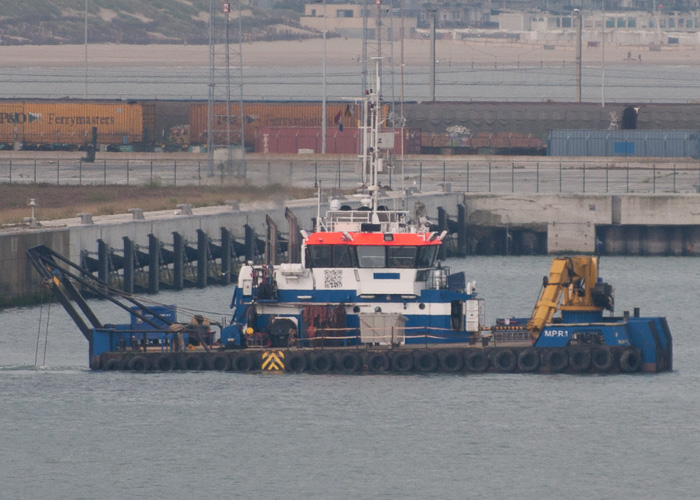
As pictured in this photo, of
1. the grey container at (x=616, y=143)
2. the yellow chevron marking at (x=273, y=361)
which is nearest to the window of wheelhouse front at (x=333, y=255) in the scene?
the yellow chevron marking at (x=273, y=361)

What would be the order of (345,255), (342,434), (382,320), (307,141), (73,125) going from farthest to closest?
(73,125) < (307,141) < (382,320) < (345,255) < (342,434)

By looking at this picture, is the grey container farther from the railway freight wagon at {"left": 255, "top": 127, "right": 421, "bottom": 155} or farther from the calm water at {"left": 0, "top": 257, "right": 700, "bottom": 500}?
the calm water at {"left": 0, "top": 257, "right": 700, "bottom": 500}

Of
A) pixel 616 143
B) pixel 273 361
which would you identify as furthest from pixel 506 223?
pixel 273 361

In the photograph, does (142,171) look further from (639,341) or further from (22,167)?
(639,341)

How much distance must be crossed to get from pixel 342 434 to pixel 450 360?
20.4 ft

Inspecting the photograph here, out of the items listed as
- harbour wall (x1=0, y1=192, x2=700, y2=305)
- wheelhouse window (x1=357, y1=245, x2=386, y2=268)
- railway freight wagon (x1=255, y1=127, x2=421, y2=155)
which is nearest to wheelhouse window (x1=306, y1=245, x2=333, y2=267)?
wheelhouse window (x1=357, y1=245, x2=386, y2=268)

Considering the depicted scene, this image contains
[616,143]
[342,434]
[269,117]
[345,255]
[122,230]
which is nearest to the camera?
[342,434]

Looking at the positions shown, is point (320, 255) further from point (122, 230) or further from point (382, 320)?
point (122, 230)

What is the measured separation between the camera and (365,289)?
43625mm

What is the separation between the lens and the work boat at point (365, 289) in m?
43.4

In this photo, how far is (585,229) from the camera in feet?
266

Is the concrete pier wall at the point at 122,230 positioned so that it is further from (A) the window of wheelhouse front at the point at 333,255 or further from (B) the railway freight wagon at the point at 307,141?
(B) the railway freight wagon at the point at 307,141

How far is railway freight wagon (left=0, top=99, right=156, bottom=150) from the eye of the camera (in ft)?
403

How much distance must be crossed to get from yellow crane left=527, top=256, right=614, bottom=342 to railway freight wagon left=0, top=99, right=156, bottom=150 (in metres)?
82.2
